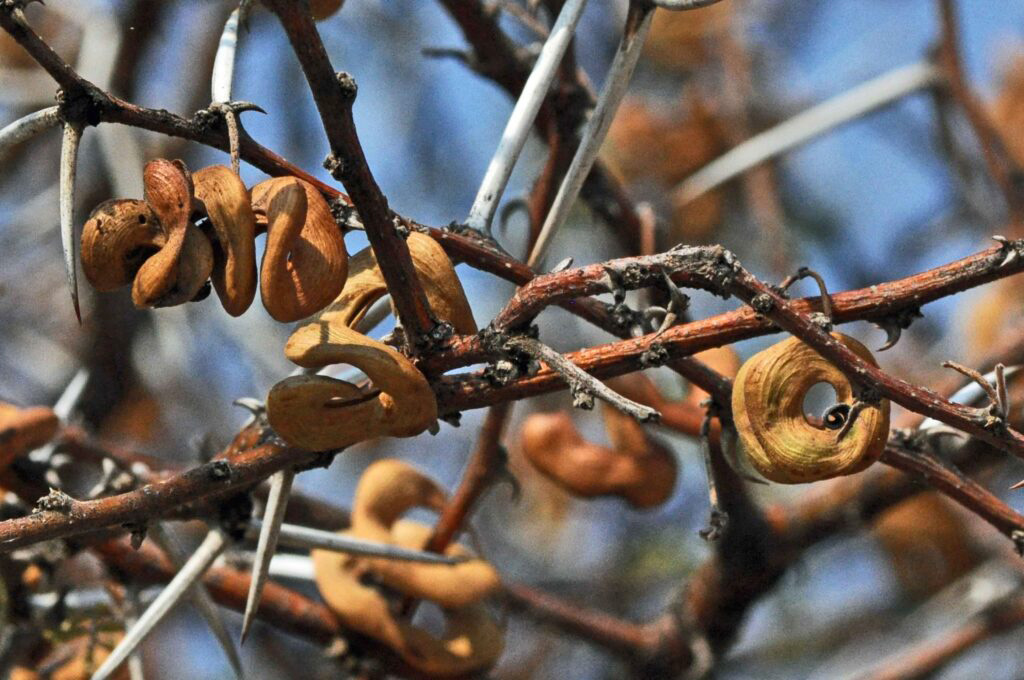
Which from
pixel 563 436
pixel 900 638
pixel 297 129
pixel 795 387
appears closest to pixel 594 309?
pixel 795 387

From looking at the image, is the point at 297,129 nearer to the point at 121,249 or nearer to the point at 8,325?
the point at 8,325

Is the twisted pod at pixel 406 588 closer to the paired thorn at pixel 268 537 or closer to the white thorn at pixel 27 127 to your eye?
the paired thorn at pixel 268 537

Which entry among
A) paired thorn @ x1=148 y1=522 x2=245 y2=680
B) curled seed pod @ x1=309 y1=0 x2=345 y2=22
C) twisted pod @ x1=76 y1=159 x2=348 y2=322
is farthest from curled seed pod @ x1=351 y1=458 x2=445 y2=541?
twisted pod @ x1=76 y1=159 x2=348 y2=322

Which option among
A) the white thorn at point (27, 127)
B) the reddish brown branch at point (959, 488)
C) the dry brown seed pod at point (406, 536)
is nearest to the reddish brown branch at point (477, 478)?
the dry brown seed pod at point (406, 536)

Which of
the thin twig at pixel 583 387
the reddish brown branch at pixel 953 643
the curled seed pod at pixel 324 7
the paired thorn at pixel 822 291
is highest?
Answer: the reddish brown branch at pixel 953 643

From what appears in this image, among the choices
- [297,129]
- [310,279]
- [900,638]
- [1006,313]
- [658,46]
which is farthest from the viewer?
[658,46]
